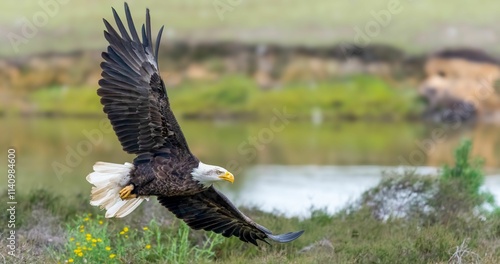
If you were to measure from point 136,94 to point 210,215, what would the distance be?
128cm

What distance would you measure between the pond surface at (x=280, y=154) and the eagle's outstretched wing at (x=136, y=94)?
11.1 ft

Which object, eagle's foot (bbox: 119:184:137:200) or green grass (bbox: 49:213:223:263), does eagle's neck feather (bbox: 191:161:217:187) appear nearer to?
eagle's foot (bbox: 119:184:137:200)

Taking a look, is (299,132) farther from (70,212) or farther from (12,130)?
(70,212)

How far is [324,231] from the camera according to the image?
30.8ft

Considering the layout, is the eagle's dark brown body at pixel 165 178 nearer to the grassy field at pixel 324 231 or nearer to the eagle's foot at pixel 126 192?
the eagle's foot at pixel 126 192

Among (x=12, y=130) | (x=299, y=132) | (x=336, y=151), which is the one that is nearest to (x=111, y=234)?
(x=336, y=151)

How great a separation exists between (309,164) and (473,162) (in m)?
12.1

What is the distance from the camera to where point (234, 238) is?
8.48 m

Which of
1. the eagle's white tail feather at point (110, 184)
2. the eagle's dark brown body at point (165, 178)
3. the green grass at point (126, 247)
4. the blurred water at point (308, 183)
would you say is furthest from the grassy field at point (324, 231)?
the blurred water at point (308, 183)

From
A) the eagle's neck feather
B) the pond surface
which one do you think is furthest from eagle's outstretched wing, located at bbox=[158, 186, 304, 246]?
the pond surface

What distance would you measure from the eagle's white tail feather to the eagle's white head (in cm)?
56

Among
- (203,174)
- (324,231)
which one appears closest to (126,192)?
(203,174)

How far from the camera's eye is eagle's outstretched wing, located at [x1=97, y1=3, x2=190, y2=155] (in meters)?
7.04

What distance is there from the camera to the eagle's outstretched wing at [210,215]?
756 cm
